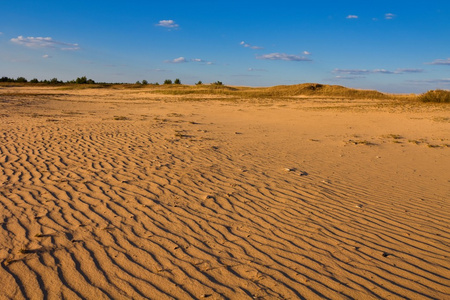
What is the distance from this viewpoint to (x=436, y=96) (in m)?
31.2

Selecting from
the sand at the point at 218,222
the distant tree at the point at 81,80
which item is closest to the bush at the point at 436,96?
the sand at the point at 218,222

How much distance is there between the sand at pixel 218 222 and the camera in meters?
3.66

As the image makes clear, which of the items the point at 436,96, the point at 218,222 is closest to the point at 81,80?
the point at 436,96

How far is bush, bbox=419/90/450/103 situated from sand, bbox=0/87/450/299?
2349 centimetres

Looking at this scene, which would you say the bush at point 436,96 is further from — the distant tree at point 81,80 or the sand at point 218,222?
the distant tree at point 81,80

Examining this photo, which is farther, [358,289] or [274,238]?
[274,238]

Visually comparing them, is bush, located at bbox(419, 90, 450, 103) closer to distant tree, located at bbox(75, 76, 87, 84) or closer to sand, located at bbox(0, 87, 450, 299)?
sand, located at bbox(0, 87, 450, 299)

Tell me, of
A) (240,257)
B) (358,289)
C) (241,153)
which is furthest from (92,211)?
(241,153)

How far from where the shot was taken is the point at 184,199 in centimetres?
601

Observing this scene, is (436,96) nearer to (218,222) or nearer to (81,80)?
(218,222)

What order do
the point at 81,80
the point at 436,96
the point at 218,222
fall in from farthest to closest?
1. the point at 81,80
2. the point at 436,96
3. the point at 218,222

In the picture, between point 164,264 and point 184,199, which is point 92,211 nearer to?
point 184,199

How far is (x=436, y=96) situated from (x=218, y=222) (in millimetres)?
31892

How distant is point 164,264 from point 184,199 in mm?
2096
